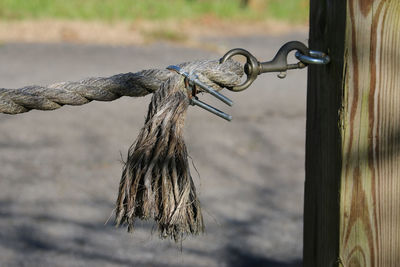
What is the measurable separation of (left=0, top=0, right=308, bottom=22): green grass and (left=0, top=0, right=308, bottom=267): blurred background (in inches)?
1.5

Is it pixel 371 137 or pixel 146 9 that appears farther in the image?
pixel 146 9

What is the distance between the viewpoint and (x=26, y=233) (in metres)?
3.55

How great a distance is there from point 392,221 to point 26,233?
263 centimetres

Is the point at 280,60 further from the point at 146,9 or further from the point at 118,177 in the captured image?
the point at 146,9

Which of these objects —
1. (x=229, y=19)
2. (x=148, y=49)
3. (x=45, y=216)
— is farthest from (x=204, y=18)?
(x=45, y=216)

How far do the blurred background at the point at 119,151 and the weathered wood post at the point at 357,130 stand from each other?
0.45 meters

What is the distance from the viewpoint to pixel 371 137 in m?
1.30

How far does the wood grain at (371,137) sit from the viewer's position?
125cm

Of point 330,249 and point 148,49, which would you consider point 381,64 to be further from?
point 148,49

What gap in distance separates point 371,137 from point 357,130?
0.12 ft

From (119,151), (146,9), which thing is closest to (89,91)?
(119,151)

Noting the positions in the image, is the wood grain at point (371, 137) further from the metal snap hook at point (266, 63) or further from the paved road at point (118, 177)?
the paved road at point (118, 177)

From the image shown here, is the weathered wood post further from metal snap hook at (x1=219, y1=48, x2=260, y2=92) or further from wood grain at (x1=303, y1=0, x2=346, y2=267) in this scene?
metal snap hook at (x1=219, y1=48, x2=260, y2=92)

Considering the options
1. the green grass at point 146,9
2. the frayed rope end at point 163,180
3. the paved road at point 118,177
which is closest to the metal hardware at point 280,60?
the frayed rope end at point 163,180
